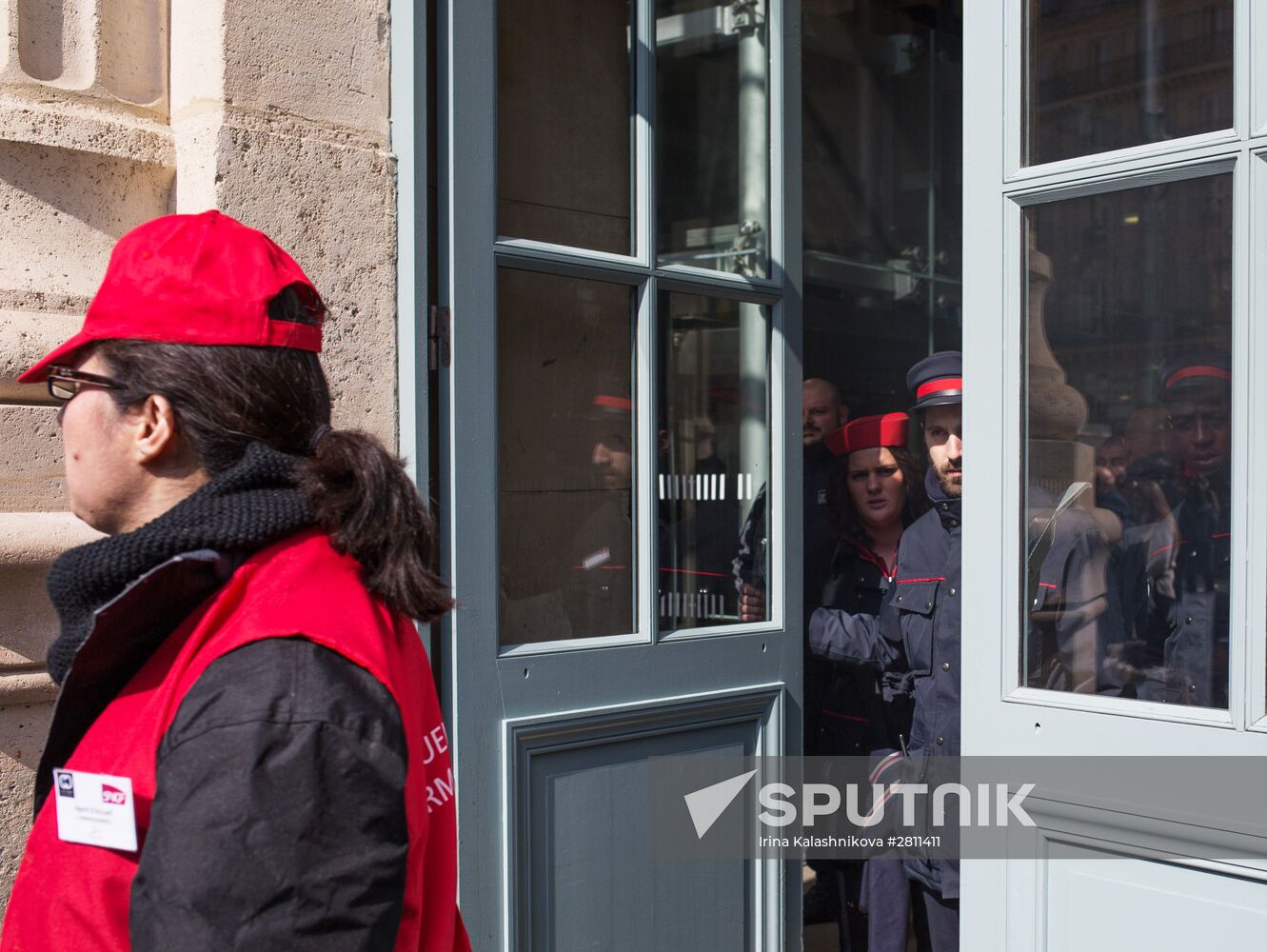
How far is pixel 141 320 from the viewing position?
1176 mm

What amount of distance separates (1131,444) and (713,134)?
4.41ft

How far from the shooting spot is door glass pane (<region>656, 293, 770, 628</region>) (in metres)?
2.80

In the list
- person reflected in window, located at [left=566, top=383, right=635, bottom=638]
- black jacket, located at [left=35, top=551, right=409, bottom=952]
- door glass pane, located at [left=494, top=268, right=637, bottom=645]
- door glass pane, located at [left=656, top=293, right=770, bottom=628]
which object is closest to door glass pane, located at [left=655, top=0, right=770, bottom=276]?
door glass pane, located at [left=656, top=293, right=770, bottom=628]

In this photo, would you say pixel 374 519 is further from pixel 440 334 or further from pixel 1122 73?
pixel 1122 73

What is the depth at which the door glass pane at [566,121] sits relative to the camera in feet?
8.63

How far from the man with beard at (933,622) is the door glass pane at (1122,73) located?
1.32 meters

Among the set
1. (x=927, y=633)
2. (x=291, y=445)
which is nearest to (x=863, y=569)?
(x=927, y=633)

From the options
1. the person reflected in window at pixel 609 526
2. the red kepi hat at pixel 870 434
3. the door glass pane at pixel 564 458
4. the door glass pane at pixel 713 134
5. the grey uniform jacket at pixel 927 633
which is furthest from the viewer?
the red kepi hat at pixel 870 434

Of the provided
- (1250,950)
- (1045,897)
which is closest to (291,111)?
(1045,897)

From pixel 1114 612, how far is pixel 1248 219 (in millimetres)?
642

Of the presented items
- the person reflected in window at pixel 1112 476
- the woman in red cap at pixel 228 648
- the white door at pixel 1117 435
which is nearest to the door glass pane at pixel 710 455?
the white door at pixel 1117 435

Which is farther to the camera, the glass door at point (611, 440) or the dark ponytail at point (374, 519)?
the glass door at point (611, 440)

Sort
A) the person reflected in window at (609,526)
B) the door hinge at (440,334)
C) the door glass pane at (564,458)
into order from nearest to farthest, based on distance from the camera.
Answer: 1. the door hinge at (440,334)
2. the door glass pane at (564,458)
3. the person reflected in window at (609,526)

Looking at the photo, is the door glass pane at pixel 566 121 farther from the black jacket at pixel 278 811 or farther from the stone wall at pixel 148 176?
the black jacket at pixel 278 811
